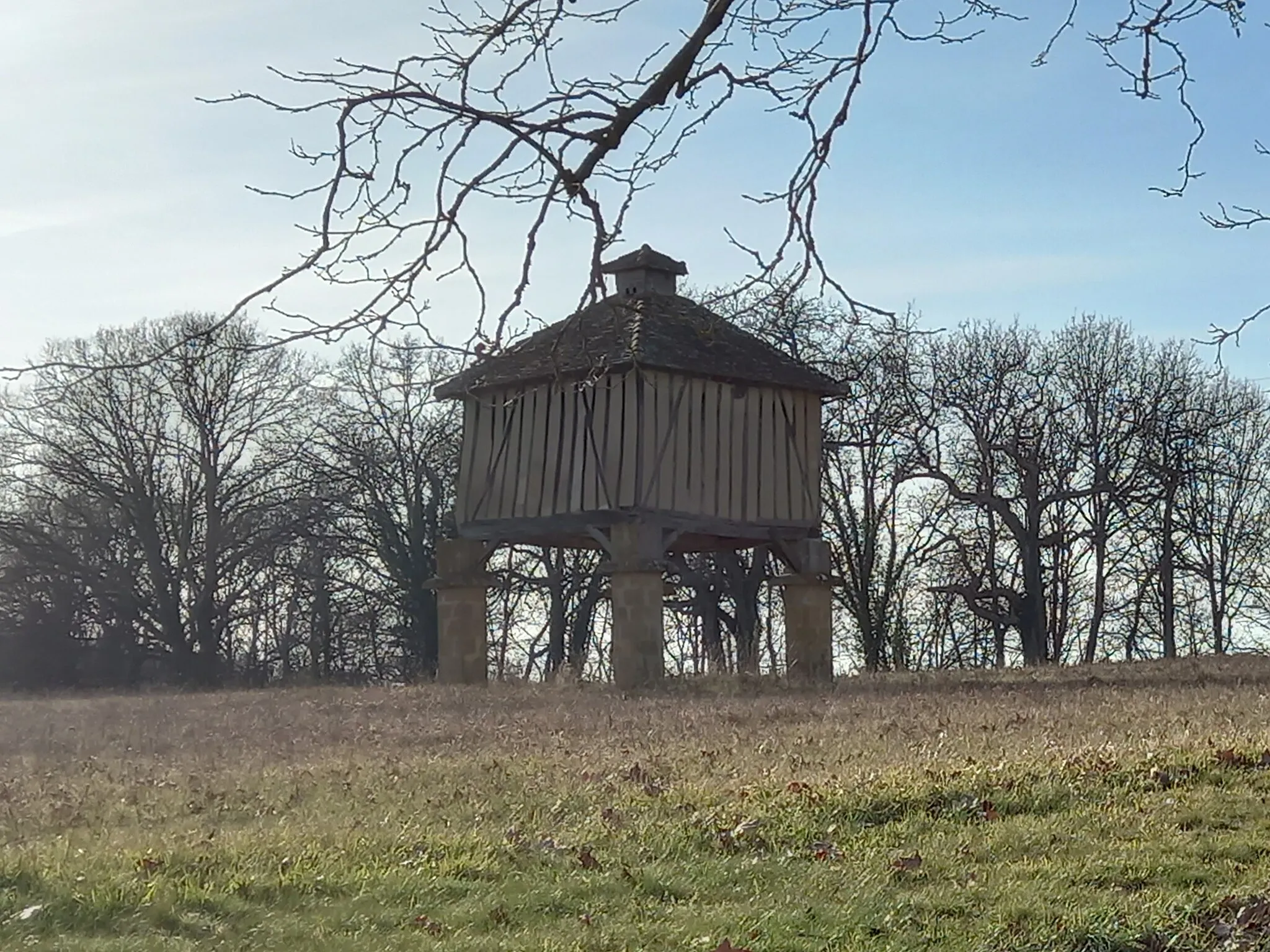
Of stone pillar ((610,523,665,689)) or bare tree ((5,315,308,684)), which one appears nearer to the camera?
stone pillar ((610,523,665,689))

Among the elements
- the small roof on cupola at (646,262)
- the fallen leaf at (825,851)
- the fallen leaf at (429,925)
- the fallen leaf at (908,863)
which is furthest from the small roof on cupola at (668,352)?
the fallen leaf at (429,925)

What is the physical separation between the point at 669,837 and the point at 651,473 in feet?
36.9

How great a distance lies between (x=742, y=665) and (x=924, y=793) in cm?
1317

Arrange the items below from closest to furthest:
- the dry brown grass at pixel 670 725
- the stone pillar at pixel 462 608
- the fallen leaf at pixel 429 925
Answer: the fallen leaf at pixel 429 925 < the dry brown grass at pixel 670 725 < the stone pillar at pixel 462 608

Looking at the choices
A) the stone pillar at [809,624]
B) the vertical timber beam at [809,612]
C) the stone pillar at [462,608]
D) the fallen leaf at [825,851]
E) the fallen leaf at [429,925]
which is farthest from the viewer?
the stone pillar at [462,608]

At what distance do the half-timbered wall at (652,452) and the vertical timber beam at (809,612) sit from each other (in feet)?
1.73

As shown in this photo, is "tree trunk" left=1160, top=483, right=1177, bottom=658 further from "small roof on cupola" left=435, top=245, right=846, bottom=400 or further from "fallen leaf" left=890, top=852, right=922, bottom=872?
"fallen leaf" left=890, top=852, right=922, bottom=872

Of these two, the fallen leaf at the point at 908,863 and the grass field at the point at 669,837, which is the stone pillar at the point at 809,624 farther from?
the fallen leaf at the point at 908,863

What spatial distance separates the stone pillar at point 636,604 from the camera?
19281 millimetres

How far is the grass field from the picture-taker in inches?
261

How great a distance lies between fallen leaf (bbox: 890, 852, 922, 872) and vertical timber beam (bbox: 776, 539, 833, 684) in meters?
13.1

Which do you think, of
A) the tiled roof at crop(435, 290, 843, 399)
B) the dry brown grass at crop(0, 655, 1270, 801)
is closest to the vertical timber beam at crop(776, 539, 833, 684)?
the dry brown grass at crop(0, 655, 1270, 801)

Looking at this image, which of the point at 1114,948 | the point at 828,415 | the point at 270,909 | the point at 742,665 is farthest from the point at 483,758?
the point at 828,415

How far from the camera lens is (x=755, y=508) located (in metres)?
20.2
